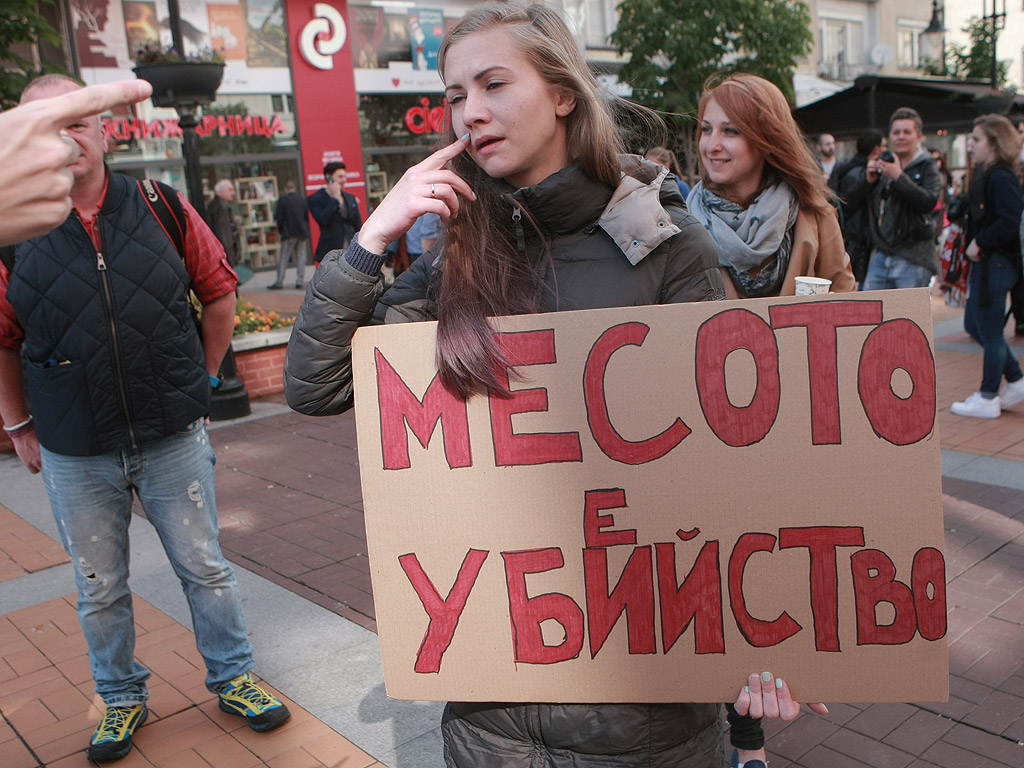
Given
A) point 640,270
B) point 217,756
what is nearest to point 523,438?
point 640,270

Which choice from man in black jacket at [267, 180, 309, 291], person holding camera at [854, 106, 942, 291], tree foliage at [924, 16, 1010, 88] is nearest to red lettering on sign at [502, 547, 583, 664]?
person holding camera at [854, 106, 942, 291]

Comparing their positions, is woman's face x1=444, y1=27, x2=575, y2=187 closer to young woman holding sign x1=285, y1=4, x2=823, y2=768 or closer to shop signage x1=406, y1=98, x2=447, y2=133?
young woman holding sign x1=285, y1=4, x2=823, y2=768

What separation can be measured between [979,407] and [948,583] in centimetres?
282

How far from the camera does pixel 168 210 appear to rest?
3035 mm

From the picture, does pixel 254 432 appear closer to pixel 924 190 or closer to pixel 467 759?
pixel 924 190

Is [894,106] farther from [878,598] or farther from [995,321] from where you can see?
[878,598]

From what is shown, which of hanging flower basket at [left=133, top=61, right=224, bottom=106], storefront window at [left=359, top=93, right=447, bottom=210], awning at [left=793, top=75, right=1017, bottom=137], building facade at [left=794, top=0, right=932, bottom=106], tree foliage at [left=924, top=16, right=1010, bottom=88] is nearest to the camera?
hanging flower basket at [left=133, top=61, right=224, bottom=106]

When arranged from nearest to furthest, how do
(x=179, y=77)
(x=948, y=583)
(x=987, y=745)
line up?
(x=987, y=745) < (x=948, y=583) < (x=179, y=77)

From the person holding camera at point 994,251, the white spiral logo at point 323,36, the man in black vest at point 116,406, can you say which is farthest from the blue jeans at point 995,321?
the white spiral logo at point 323,36

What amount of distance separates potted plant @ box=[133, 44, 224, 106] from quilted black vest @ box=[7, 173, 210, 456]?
4669mm

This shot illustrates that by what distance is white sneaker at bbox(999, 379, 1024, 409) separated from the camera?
21.0 ft

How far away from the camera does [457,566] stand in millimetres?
1670

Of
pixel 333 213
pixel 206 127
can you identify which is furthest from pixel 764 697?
pixel 206 127

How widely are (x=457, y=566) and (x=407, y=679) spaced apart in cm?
23
